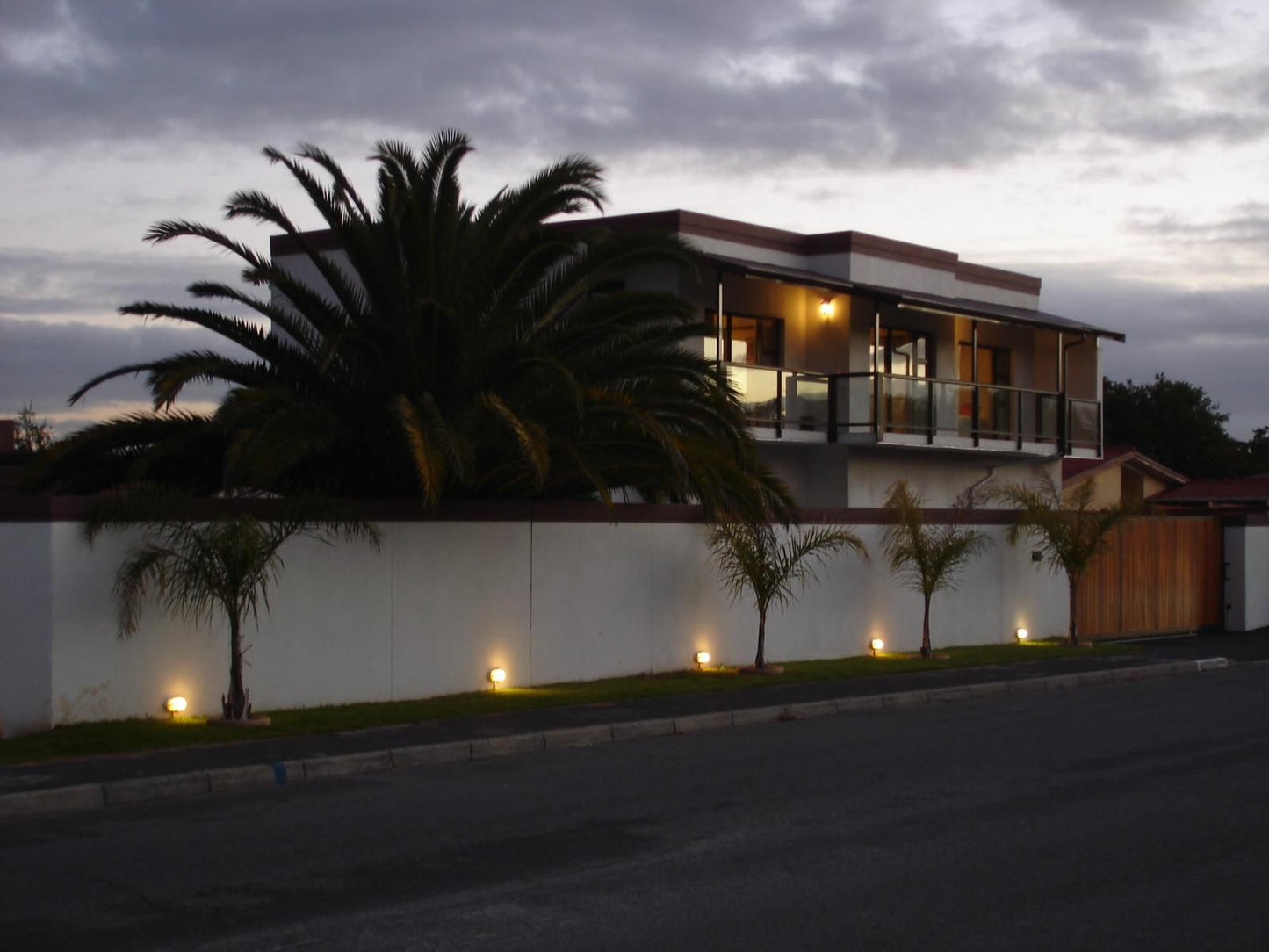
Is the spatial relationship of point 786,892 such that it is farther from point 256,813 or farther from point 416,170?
point 416,170

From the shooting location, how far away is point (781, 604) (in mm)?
19797

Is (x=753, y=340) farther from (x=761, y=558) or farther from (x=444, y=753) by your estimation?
(x=444, y=753)

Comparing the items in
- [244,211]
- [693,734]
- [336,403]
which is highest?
[244,211]

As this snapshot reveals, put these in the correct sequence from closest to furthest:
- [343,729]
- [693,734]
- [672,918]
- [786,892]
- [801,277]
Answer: [672,918]
[786,892]
[343,729]
[693,734]
[801,277]

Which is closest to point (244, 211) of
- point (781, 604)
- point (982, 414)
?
point (781, 604)

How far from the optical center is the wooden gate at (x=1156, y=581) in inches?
1007

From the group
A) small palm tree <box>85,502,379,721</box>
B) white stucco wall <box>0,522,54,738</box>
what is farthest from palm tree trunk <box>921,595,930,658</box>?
white stucco wall <box>0,522,54,738</box>

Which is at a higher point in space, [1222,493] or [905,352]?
[905,352]

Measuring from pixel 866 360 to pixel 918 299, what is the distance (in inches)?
98.7

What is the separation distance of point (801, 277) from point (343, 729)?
14470mm

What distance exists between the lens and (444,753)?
12.6 m

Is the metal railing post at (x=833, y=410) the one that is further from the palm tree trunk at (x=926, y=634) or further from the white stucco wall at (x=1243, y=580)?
the white stucco wall at (x=1243, y=580)

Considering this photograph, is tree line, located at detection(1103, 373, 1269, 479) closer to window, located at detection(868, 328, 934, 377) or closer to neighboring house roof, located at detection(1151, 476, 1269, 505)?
neighboring house roof, located at detection(1151, 476, 1269, 505)

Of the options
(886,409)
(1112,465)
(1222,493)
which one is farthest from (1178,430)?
(886,409)
